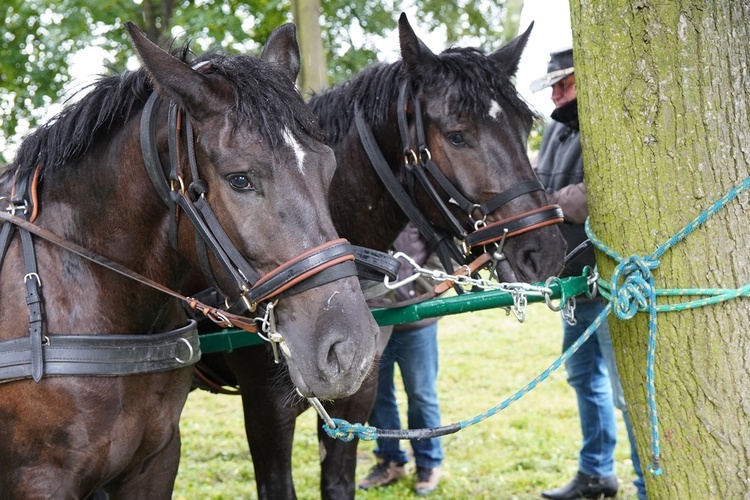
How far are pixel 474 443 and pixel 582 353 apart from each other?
5.22 ft

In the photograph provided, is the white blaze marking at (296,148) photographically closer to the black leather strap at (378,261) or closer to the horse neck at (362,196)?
the black leather strap at (378,261)

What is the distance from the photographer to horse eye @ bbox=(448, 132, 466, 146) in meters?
3.25

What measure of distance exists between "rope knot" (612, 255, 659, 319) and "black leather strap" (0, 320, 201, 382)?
1.50m

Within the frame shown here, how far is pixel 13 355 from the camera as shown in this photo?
7.70ft

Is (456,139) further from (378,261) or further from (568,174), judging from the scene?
(568,174)

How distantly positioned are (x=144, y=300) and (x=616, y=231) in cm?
157

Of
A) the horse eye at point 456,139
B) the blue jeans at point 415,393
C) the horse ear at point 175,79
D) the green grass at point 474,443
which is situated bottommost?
the green grass at point 474,443

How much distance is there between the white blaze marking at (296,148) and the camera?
Answer: 87.4 inches

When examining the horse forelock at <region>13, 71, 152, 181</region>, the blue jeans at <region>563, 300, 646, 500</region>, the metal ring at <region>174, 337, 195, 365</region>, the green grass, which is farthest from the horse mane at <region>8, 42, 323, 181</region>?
the green grass

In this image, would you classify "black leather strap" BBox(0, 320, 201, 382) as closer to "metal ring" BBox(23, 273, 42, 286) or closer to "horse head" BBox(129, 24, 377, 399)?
"metal ring" BBox(23, 273, 42, 286)

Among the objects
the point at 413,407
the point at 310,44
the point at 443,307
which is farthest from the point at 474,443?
the point at 310,44

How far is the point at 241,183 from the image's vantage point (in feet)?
7.18

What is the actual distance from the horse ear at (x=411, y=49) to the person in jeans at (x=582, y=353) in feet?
4.01

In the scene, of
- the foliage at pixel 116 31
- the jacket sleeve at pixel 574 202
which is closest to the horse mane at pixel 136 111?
the jacket sleeve at pixel 574 202
